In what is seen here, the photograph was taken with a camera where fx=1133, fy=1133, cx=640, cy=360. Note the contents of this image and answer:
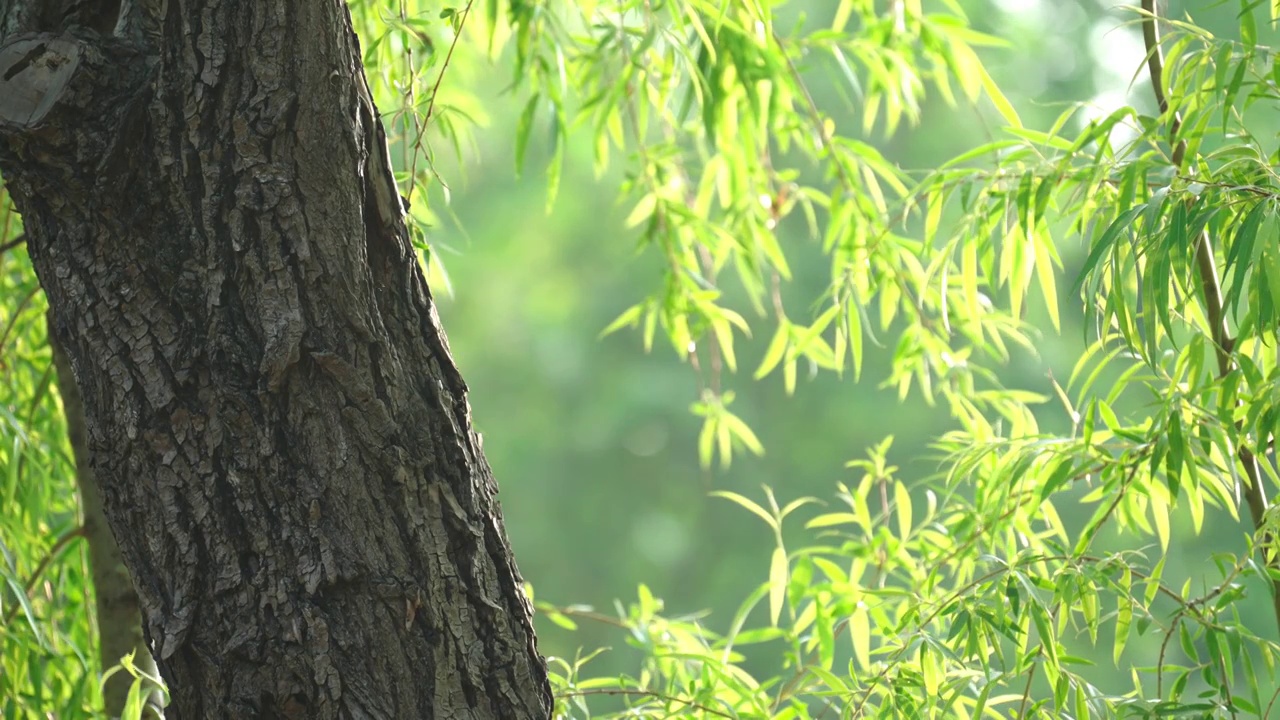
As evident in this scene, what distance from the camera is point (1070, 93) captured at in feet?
14.8

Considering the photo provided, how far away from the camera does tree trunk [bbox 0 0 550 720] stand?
604 millimetres

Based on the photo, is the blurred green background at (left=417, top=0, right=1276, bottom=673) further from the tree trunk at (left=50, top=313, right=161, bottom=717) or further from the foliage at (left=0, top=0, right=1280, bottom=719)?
the tree trunk at (left=50, top=313, right=161, bottom=717)

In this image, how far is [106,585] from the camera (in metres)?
0.97

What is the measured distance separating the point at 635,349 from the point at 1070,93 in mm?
2165

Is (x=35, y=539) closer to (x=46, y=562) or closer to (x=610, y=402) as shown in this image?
(x=46, y=562)

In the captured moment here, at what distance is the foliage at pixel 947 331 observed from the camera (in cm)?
73

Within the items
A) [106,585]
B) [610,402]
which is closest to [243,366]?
[106,585]

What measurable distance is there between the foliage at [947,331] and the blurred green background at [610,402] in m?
3.32

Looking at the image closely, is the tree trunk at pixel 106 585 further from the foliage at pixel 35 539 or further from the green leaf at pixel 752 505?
the green leaf at pixel 752 505

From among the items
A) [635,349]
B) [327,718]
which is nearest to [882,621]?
[327,718]

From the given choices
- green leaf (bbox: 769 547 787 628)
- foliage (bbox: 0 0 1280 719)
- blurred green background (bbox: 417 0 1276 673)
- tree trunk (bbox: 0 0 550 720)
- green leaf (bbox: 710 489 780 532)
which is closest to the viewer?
tree trunk (bbox: 0 0 550 720)

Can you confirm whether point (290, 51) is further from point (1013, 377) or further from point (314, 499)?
point (1013, 377)

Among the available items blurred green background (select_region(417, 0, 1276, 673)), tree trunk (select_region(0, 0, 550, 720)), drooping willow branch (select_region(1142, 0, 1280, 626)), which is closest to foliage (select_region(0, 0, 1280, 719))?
drooping willow branch (select_region(1142, 0, 1280, 626))

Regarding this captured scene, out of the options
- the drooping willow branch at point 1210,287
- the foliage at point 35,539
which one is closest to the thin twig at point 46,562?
the foliage at point 35,539
